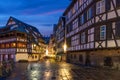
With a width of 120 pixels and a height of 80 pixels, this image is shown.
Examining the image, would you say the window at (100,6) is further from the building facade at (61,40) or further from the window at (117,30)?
the building facade at (61,40)

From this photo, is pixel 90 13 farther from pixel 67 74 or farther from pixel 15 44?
pixel 15 44

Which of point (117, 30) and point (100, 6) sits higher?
point (100, 6)

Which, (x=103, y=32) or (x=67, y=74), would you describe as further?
(x=103, y=32)

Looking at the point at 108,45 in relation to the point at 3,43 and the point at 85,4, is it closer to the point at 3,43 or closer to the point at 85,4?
the point at 85,4

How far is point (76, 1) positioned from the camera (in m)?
44.1

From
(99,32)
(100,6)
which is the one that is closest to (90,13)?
(100,6)

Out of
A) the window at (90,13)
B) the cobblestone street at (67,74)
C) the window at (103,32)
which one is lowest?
the cobblestone street at (67,74)

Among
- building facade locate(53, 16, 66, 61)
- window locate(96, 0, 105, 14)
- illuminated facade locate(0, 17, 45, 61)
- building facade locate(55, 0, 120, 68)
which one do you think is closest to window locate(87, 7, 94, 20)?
building facade locate(55, 0, 120, 68)

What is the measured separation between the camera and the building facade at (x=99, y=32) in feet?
87.4

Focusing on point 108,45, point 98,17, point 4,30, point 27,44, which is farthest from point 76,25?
point 4,30

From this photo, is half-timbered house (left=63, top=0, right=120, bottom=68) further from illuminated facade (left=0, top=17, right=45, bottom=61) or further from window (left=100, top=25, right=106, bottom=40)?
illuminated facade (left=0, top=17, right=45, bottom=61)

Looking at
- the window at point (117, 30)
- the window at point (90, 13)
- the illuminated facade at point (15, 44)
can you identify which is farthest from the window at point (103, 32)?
the illuminated facade at point (15, 44)

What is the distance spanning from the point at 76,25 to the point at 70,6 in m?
7.84

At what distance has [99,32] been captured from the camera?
29.8 metres
